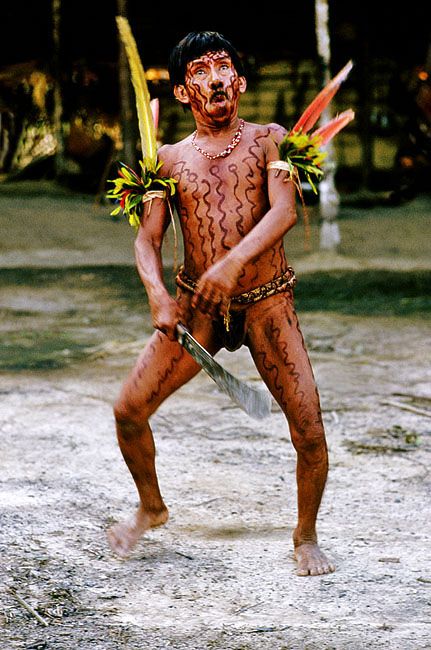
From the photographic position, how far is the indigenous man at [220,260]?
11.4 ft

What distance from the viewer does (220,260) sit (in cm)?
342

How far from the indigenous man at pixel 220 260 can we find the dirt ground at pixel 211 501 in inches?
8.7

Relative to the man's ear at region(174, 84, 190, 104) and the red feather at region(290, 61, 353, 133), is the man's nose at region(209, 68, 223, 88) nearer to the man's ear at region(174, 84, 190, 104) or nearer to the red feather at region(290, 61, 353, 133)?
the man's ear at region(174, 84, 190, 104)

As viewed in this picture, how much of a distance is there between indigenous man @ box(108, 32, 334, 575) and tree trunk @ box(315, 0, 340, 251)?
21.1 feet

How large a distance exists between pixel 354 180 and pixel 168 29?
10.3 ft

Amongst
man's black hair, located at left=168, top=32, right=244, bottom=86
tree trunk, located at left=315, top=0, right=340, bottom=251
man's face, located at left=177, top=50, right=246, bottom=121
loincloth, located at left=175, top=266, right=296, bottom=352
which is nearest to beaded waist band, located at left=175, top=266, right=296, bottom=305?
loincloth, located at left=175, top=266, right=296, bottom=352

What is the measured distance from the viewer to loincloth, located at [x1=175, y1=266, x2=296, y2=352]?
3518mm

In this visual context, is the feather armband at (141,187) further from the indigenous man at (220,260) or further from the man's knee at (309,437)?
the man's knee at (309,437)

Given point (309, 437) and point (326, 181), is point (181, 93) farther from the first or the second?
point (326, 181)

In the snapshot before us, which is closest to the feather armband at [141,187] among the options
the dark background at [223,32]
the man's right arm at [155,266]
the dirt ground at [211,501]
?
the man's right arm at [155,266]

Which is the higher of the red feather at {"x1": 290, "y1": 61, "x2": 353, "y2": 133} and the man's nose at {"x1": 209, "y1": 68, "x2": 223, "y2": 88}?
the man's nose at {"x1": 209, "y1": 68, "x2": 223, "y2": 88}

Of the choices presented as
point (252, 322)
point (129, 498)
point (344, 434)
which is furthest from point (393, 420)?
point (252, 322)

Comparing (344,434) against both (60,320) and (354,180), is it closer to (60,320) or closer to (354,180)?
(60,320)

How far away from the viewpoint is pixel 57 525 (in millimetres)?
3865
